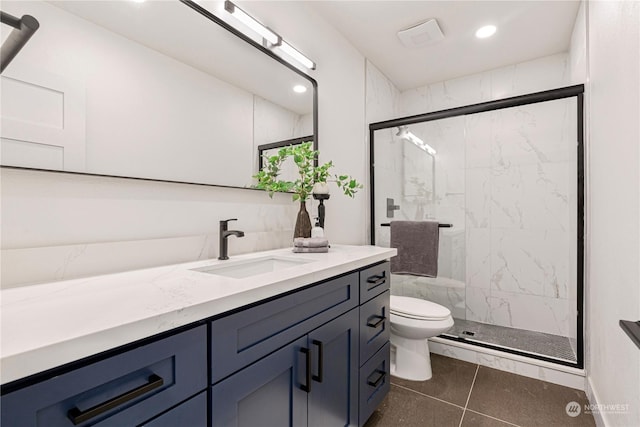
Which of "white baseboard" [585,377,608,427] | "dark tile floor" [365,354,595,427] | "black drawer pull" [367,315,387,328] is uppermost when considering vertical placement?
"black drawer pull" [367,315,387,328]

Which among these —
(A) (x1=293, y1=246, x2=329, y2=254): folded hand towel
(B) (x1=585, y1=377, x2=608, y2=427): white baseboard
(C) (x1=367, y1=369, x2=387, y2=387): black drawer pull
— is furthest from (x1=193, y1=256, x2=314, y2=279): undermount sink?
(B) (x1=585, y1=377, x2=608, y2=427): white baseboard

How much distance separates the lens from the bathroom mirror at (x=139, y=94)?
0.89 meters

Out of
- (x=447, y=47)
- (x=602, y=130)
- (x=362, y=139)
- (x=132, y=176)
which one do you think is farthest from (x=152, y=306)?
(x=447, y=47)

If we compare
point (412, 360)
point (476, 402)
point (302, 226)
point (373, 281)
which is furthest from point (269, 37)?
point (476, 402)

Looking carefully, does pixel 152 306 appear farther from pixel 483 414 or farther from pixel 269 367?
pixel 483 414

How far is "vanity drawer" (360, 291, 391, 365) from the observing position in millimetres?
1376

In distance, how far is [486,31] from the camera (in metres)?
2.25

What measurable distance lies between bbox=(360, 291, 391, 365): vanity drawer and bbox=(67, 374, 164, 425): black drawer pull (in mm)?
920

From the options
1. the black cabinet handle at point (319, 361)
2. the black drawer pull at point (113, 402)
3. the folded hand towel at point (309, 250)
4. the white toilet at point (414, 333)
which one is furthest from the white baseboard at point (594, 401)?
the black drawer pull at point (113, 402)

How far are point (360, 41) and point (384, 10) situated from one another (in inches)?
14.8

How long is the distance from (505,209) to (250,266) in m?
2.32

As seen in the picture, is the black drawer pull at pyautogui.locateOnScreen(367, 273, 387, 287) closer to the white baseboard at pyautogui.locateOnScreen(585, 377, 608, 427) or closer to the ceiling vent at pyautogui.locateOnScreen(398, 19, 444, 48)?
the white baseboard at pyautogui.locateOnScreen(585, 377, 608, 427)

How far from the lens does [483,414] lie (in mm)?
1606

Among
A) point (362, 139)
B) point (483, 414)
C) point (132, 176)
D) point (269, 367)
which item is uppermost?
point (362, 139)
